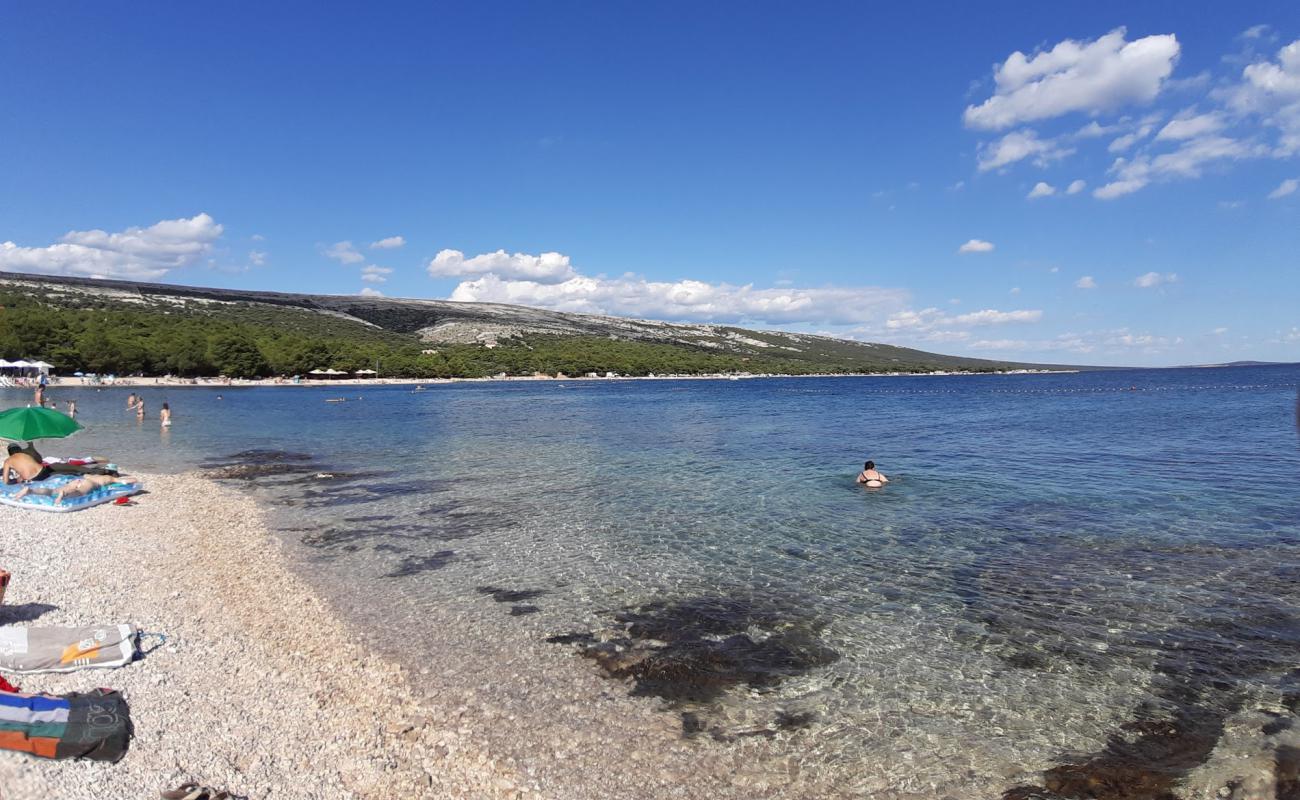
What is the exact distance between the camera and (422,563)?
547 inches

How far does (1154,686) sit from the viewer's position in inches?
331

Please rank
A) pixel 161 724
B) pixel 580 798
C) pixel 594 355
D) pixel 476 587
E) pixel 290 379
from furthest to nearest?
1. pixel 594 355
2. pixel 290 379
3. pixel 476 587
4. pixel 161 724
5. pixel 580 798

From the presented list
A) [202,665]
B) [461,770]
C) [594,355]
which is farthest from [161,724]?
[594,355]

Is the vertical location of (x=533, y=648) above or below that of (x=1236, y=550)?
below

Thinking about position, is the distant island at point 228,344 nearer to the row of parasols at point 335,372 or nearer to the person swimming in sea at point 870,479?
the row of parasols at point 335,372

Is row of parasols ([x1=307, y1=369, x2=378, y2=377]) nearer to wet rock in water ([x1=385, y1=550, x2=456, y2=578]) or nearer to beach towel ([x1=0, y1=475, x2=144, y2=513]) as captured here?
beach towel ([x1=0, y1=475, x2=144, y2=513])

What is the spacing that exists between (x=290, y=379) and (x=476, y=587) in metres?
118

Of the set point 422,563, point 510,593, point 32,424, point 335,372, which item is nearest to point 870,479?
point 510,593

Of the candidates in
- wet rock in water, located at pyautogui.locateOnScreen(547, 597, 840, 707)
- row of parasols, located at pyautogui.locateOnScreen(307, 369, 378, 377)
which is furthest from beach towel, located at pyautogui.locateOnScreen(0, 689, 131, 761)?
row of parasols, located at pyautogui.locateOnScreen(307, 369, 378, 377)

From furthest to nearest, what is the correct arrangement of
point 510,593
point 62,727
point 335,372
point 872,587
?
point 335,372
point 872,587
point 510,593
point 62,727

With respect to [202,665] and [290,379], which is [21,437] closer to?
[202,665]

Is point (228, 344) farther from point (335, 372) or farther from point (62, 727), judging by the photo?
point (62, 727)

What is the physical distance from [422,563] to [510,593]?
9.57 ft

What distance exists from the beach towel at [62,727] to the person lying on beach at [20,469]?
56.4 feet
